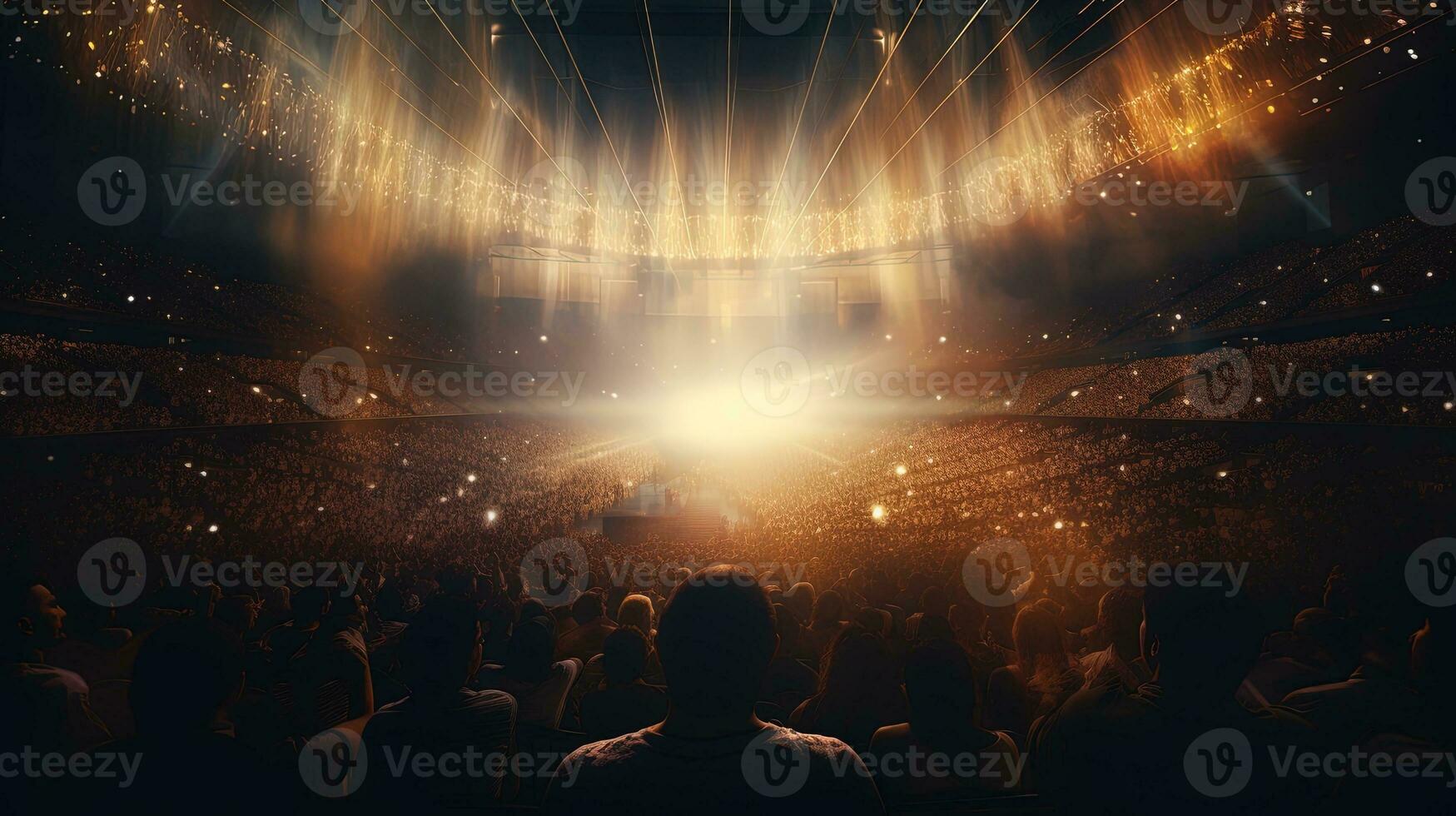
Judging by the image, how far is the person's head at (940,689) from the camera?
2.18m

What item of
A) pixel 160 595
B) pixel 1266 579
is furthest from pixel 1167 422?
pixel 160 595

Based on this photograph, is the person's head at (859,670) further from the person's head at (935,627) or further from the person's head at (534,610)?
the person's head at (534,610)

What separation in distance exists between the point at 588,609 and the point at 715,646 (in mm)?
3140

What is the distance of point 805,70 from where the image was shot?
6.68m

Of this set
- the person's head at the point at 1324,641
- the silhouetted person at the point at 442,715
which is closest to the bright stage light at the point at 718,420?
the person's head at the point at 1324,641

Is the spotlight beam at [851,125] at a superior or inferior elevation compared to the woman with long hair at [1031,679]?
superior

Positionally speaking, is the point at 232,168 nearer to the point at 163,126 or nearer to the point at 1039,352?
the point at 163,126

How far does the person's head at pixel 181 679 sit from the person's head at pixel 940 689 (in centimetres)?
202

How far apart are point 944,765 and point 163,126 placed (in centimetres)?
733

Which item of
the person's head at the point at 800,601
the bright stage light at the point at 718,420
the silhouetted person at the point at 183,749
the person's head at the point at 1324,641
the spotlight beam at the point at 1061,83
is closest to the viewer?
the silhouetted person at the point at 183,749

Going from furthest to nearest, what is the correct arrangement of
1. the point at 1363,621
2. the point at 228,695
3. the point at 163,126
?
the point at 163,126
the point at 1363,621
the point at 228,695

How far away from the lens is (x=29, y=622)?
339cm

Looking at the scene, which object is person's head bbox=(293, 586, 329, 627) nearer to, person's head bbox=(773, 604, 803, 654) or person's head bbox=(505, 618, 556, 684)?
person's head bbox=(505, 618, 556, 684)

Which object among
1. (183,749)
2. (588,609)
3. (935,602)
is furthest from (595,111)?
(183,749)
